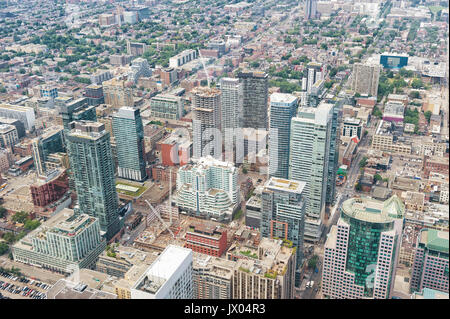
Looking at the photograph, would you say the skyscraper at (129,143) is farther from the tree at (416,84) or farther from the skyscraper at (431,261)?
the tree at (416,84)

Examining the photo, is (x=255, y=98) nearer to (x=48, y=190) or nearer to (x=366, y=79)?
(x=366, y=79)

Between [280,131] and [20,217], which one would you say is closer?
[20,217]

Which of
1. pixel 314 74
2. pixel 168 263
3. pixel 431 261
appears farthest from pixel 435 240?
pixel 314 74

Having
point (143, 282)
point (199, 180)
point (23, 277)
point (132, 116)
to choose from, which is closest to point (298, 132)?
point (199, 180)

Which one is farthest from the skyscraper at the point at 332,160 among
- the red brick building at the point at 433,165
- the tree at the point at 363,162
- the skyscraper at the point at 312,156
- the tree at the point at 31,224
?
the tree at the point at 31,224

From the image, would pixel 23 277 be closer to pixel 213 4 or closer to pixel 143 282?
pixel 143 282

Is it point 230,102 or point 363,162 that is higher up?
point 230,102

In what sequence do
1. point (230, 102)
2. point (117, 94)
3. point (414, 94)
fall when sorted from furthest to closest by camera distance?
point (117, 94), point (414, 94), point (230, 102)
